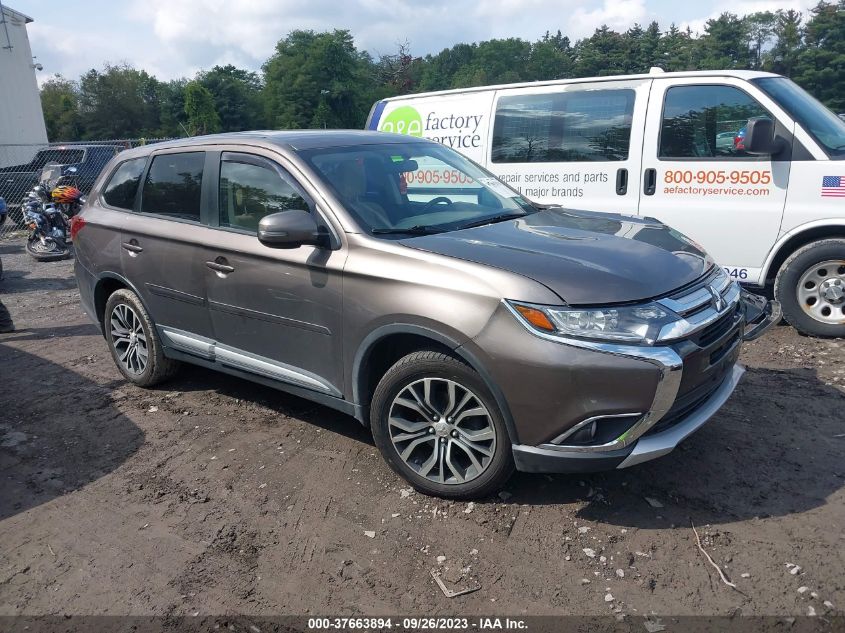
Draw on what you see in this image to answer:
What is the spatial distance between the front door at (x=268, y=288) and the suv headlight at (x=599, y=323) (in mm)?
1163

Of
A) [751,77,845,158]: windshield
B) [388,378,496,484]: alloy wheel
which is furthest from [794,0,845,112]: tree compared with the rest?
[388,378,496,484]: alloy wheel

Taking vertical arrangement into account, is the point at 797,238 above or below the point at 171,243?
below

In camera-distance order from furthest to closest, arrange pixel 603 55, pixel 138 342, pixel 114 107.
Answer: pixel 603 55 → pixel 114 107 → pixel 138 342

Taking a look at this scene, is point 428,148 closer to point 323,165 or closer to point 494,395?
point 323,165

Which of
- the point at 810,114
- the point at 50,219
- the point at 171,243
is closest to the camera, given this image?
the point at 171,243

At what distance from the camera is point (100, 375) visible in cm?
570

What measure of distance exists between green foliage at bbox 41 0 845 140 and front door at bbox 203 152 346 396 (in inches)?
1922

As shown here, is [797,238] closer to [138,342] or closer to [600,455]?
[600,455]

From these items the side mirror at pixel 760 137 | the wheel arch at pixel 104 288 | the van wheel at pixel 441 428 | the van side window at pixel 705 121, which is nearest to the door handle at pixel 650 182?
the van side window at pixel 705 121

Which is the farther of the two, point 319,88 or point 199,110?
point 319,88

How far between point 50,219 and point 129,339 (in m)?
8.13

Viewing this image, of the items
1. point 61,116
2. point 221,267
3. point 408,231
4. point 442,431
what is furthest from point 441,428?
point 61,116

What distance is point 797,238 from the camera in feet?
18.5

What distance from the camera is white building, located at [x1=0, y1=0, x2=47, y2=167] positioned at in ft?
95.6
